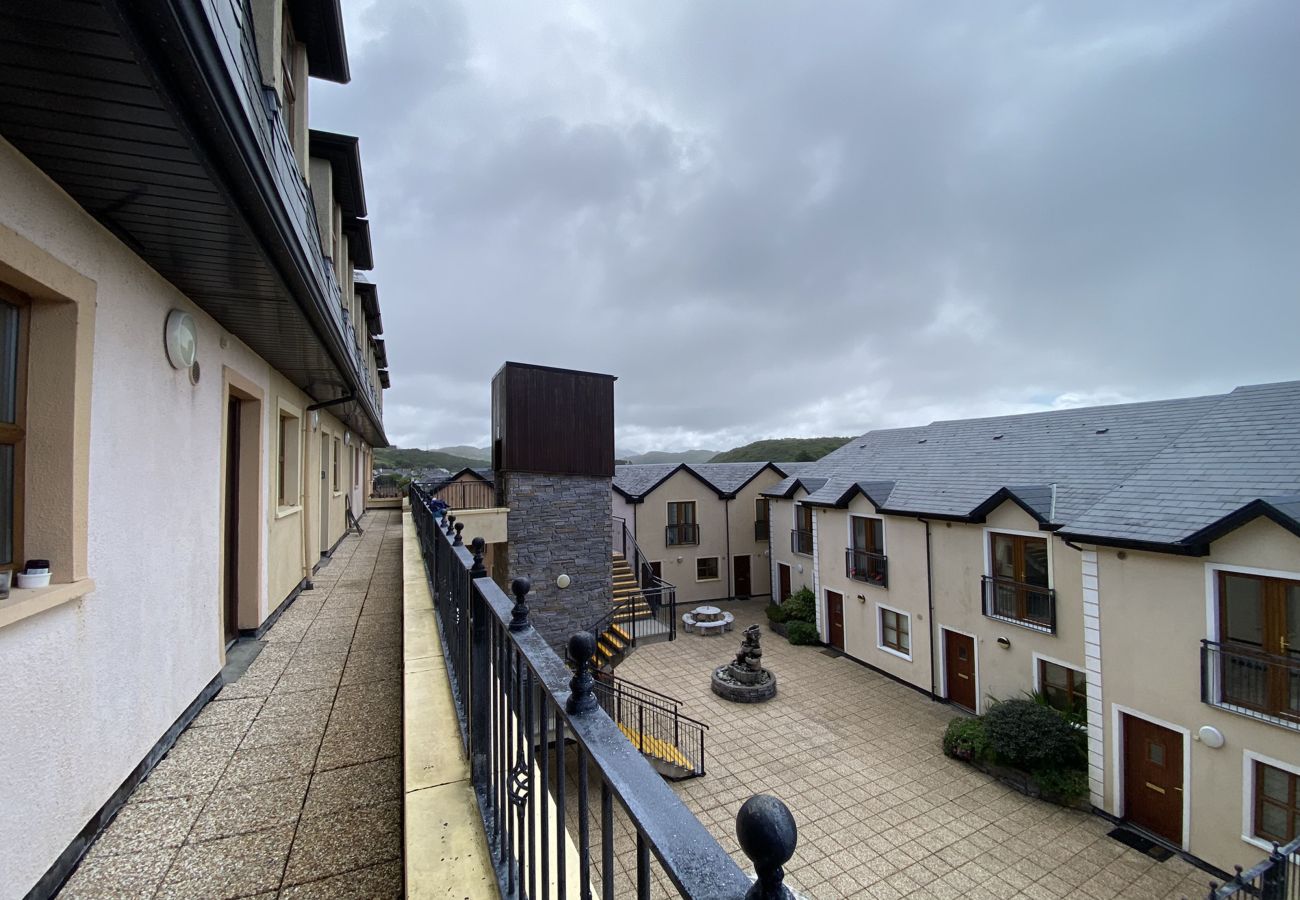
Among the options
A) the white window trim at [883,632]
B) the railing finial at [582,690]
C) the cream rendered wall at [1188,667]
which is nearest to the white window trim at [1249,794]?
the cream rendered wall at [1188,667]

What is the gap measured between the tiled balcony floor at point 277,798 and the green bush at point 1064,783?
1112cm

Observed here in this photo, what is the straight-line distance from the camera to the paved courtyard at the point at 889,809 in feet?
24.4

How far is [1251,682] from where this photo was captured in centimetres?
745

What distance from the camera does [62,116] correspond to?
1689mm

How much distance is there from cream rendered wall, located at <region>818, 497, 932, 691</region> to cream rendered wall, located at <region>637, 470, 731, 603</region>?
640 centimetres

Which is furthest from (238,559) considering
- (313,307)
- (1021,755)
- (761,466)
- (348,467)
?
(761,466)

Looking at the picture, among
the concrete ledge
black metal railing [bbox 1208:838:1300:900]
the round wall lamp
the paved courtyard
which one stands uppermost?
the round wall lamp

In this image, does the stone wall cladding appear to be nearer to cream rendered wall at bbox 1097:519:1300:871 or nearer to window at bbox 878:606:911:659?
window at bbox 878:606:911:659

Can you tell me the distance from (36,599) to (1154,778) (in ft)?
43.0

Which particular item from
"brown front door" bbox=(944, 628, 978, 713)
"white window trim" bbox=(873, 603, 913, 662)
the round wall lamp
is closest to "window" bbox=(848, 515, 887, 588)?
"white window trim" bbox=(873, 603, 913, 662)

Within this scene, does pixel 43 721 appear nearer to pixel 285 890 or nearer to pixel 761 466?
pixel 285 890

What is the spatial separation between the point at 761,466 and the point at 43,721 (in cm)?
2405

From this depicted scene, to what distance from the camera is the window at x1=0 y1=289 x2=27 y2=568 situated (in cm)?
214

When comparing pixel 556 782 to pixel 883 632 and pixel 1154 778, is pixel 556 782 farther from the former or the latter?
pixel 883 632
